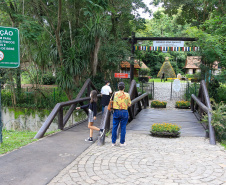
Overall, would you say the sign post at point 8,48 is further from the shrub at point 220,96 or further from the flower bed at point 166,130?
the shrub at point 220,96

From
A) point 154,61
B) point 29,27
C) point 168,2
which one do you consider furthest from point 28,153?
point 154,61

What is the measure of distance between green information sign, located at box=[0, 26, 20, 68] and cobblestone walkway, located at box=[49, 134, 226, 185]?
253cm

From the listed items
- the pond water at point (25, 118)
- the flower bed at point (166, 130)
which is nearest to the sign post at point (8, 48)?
the flower bed at point (166, 130)

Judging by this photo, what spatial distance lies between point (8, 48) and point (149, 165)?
12.4ft

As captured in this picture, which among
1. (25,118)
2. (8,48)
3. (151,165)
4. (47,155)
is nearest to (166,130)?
(151,165)

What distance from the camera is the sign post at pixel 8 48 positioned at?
16.6 ft

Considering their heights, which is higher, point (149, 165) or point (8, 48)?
point (8, 48)

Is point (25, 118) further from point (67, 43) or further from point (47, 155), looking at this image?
point (47, 155)

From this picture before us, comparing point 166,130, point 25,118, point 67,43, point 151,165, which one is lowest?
point 25,118

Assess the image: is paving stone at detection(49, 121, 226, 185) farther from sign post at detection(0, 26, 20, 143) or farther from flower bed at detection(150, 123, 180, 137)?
sign post at detection(0, 26, 20, 143)

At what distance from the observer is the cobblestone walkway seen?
357cm

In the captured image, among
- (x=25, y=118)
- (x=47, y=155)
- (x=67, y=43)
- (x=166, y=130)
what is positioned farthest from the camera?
(x=25, y=118)

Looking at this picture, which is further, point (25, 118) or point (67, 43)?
point (25, 118)

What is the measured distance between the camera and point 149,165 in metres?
4.16
